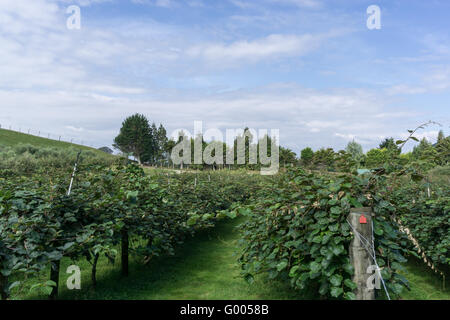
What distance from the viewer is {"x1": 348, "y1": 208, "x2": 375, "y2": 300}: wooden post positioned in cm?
241

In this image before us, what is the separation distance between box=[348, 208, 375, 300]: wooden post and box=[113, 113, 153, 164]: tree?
59712mm

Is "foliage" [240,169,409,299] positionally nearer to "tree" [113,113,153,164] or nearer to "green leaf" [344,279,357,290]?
"green leaf" [344,279,357,290]

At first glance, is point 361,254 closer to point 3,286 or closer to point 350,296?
point 350,296

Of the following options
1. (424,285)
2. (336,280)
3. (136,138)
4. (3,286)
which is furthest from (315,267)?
(136,138)

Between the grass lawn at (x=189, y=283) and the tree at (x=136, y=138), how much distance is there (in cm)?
5650

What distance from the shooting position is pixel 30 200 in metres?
3.03

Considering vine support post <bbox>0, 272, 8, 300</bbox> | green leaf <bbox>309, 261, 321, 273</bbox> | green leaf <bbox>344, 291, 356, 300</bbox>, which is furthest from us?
vine support post <bbox>0, 272, 8, 300</bbox>

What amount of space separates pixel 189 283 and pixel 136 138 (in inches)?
2312

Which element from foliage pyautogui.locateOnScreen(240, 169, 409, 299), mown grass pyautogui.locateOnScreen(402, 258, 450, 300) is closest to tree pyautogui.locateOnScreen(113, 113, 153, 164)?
mown grass pyautogui.locateOnScreen(402, 258, 450, 300)

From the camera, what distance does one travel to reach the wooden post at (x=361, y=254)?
95.0 inches

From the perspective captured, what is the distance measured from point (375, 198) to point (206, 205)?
5.17 metres

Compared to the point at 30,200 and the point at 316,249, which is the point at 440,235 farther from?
the point at 30,200

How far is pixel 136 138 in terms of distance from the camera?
198 feet

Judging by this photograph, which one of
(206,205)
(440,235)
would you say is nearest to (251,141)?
(206,205)
